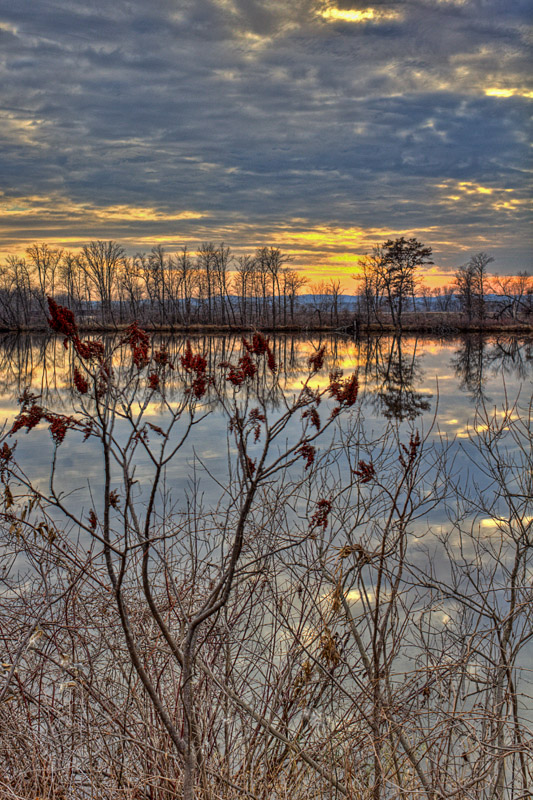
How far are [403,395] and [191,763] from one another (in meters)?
22.6

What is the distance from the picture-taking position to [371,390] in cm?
2592

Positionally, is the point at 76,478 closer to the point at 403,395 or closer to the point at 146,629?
the point at 146,629

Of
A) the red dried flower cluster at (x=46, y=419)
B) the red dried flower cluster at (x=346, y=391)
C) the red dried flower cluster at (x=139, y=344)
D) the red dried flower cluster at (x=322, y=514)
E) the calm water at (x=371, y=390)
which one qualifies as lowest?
the calm water at (x=371, y=390)

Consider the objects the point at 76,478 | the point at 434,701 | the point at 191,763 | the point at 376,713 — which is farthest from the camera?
the point at 76,478

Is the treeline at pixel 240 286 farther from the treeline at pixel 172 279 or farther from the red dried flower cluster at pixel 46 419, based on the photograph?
the red dried flower cluster at pixel 46 419

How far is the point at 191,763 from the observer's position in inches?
114

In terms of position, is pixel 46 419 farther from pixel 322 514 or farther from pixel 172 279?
pixel 172 279

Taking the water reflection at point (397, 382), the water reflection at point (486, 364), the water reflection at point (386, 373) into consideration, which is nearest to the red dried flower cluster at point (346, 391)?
the water reflection at point (386, 373)

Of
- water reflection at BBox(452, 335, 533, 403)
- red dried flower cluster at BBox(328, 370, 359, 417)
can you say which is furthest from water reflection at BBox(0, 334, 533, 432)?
red dried flower cluster at BBox(328, 370, 359, 417)

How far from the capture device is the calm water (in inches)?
592

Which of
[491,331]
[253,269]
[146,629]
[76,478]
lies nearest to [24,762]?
[146,629]

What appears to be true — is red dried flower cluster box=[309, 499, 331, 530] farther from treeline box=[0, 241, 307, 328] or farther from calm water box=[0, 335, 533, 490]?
treeline box=[0, 241, 307, 328]

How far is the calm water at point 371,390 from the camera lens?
1503 cm

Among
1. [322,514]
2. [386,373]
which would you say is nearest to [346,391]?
[322,514]
